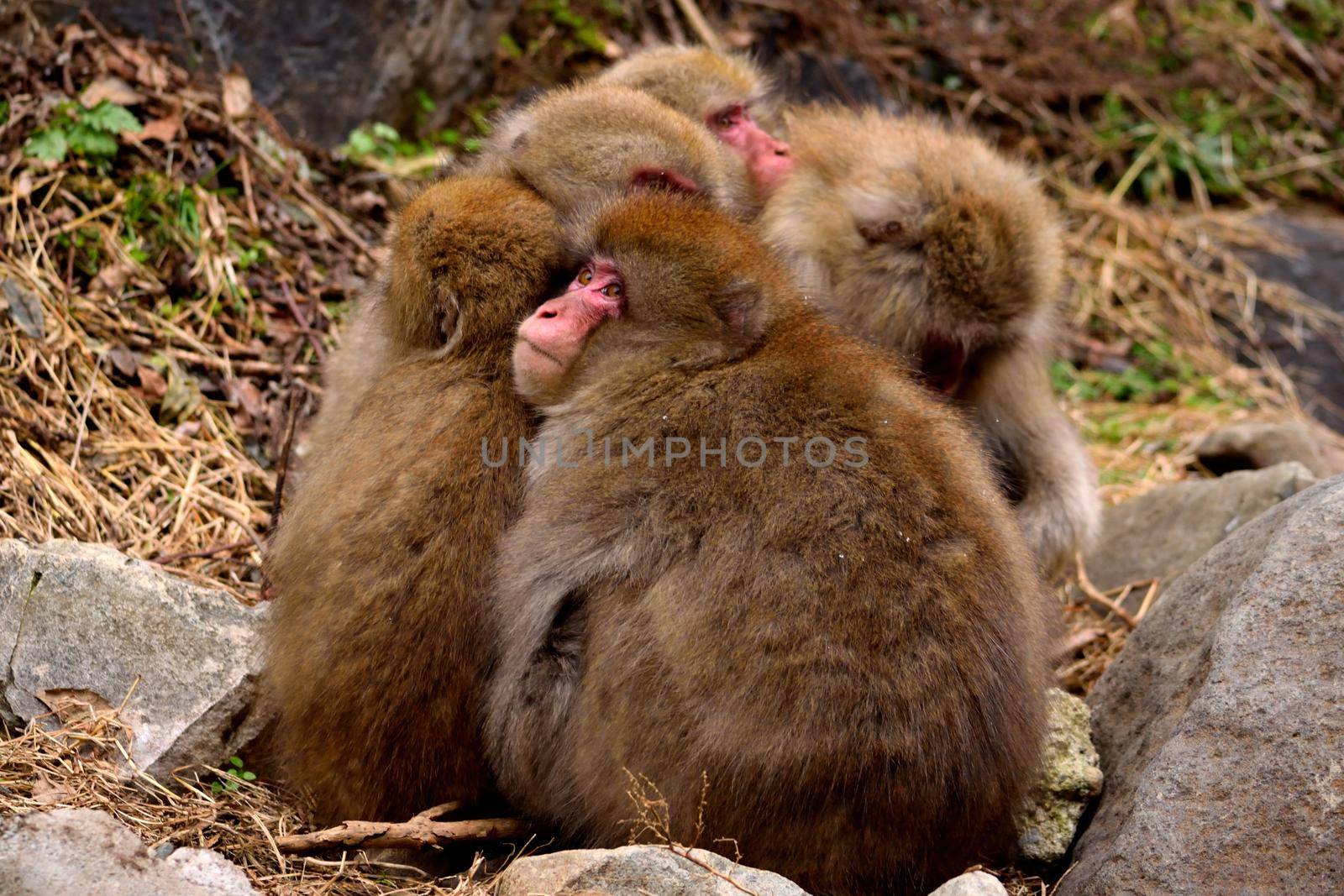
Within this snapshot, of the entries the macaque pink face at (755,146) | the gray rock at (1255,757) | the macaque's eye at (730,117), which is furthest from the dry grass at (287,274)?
the macaque's eye at (730,117)

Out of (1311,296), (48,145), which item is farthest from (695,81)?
(1311,296)

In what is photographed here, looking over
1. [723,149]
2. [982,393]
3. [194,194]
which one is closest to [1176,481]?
[982,393]

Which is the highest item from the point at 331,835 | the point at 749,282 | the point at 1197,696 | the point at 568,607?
the point at 749,282

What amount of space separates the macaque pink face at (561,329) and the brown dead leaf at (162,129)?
280 cm

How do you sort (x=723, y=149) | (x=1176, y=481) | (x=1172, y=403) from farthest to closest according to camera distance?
(x=1172, y=403) → (x=1176, y=481) → (x=723, y=149)

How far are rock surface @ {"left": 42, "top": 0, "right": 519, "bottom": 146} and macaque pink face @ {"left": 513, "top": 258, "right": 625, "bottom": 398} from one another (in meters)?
3.54

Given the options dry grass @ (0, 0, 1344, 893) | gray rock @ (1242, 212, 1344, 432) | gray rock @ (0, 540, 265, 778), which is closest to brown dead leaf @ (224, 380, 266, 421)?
dry grass @ (0, 0, 1344, 893)

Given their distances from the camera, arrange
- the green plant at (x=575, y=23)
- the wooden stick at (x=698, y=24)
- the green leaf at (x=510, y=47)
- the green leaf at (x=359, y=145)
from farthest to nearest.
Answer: the wooden stick at (x=698, y=24) < the green plant at (x=575, y=23) < the green leaf at (x=510, y=47) < the green leaf at (x=359, y=145)

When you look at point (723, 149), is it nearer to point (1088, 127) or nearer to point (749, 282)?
→ point (749, 282)

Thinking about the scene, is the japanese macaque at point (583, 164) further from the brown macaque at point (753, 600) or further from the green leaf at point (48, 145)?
the green leaf at point (48, 145)

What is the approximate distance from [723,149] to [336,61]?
104 inches

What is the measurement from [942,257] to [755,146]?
2.83ft

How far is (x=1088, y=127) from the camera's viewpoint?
8.76 meters

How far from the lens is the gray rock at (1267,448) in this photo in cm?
575
